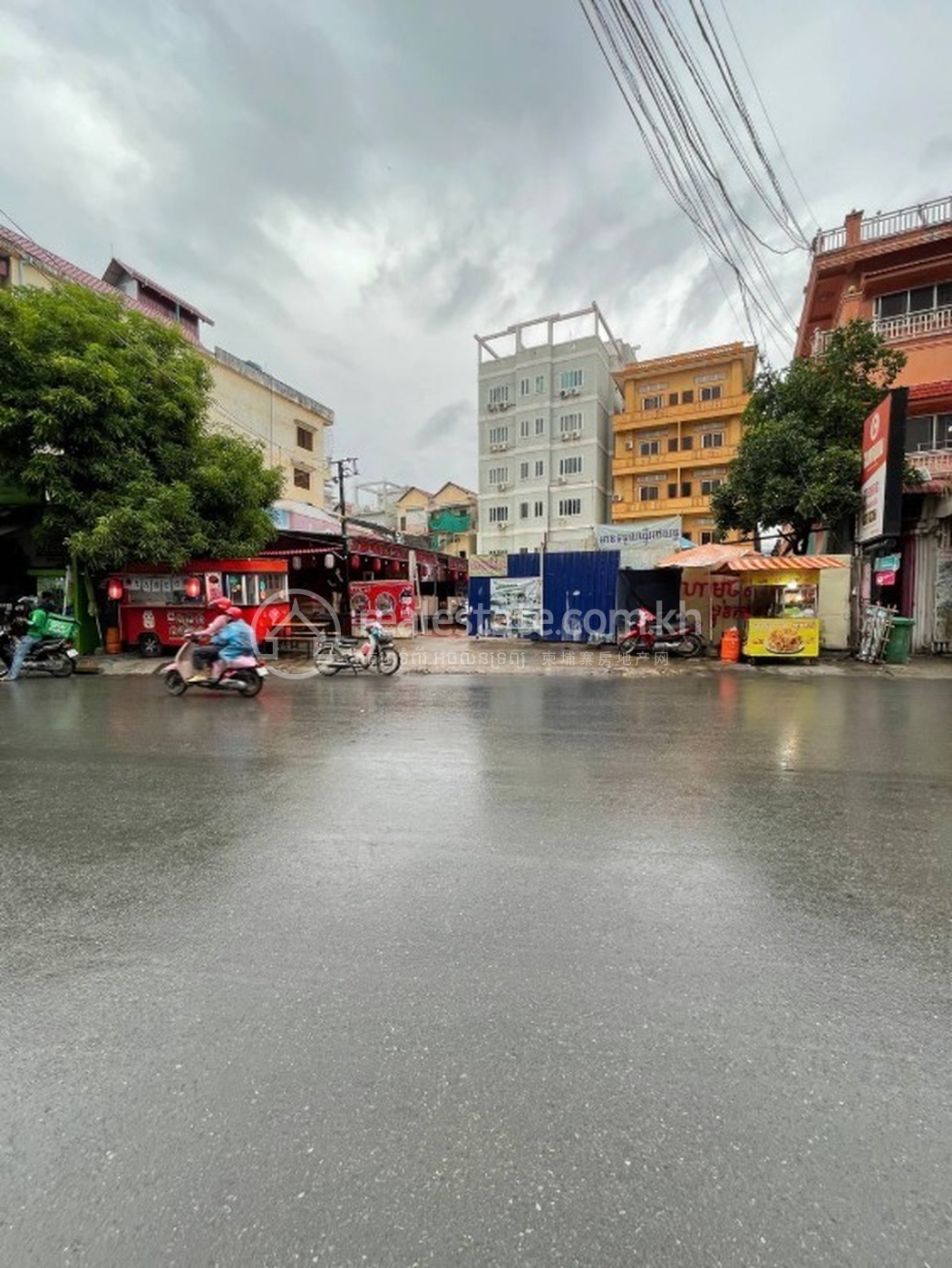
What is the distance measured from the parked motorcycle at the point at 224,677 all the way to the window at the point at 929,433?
17887 millimetres

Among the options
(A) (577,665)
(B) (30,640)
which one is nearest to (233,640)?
(B) (30,640)

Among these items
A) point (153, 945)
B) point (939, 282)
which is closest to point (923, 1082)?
point (153, 945)

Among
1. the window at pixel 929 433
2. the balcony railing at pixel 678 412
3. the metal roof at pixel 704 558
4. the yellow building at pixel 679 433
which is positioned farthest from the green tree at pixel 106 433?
the balcony railing at pixel 678 412

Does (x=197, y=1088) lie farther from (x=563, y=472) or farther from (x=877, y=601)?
(x=563, y=472)

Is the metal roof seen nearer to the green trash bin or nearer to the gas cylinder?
the gas cylinder

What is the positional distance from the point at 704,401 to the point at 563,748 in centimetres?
4002

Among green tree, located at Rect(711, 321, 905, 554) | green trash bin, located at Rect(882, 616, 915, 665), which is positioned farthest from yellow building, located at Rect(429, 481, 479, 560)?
green trash bin, located at Rect(882, 616, 915, 665)

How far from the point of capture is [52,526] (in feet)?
45.5

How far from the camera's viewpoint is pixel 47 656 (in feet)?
40.3

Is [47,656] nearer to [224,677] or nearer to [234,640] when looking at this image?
[224,677]

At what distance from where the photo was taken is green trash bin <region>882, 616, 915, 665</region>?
43.3 feet

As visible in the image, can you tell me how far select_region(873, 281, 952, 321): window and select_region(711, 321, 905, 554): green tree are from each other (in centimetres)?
438

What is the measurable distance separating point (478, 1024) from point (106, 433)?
15.3 m

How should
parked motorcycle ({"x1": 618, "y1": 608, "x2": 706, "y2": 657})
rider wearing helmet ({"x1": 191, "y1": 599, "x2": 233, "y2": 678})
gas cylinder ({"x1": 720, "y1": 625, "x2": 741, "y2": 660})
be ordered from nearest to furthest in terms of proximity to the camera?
rider wearing helmet ({"x1": 191, "y1": 599, "x2": 233, "y2": 678}) → gas cylinder ({"x1": 720, "y1": 625, "x2": 741, "y2": 660}) → parked motorcycle ({"x1": 618, "y1": 608, "x2": 706, "y2": 657})
